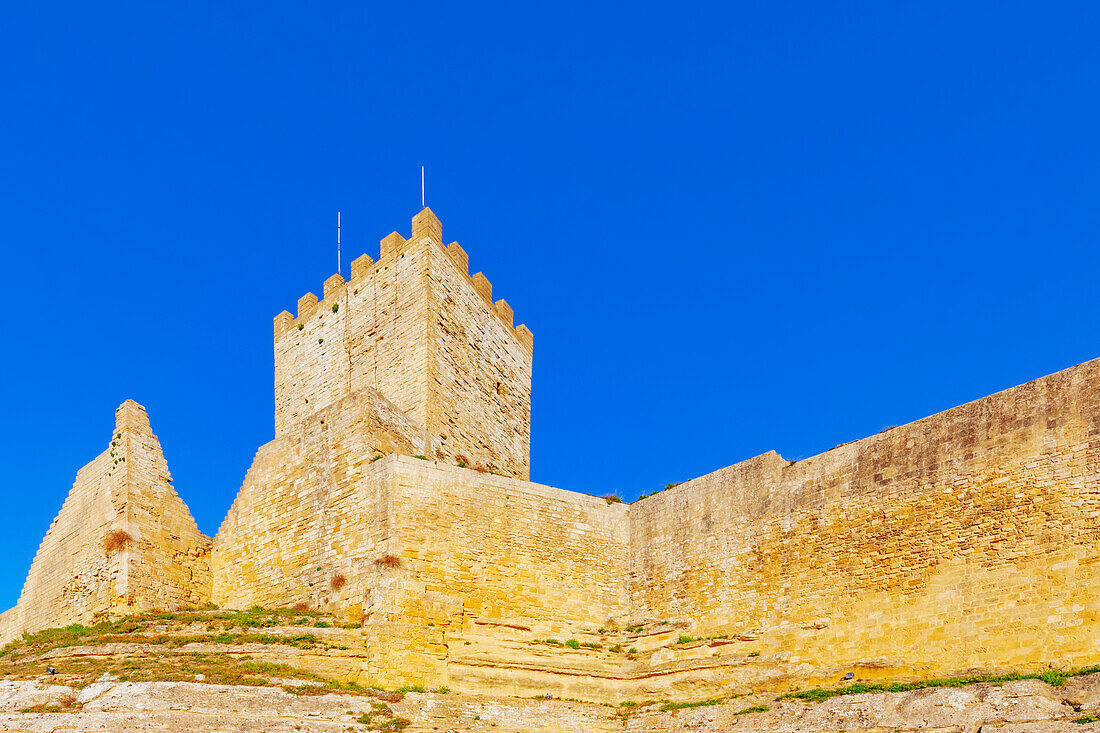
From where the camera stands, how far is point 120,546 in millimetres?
20547

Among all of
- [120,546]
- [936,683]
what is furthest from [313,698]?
[936,683]

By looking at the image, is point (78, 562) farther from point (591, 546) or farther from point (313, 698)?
point (591, 546)

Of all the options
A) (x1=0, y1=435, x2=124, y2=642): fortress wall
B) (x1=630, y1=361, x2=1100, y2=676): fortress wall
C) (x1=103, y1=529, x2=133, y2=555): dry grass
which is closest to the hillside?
(x1=630, y1=361, x2=1100, y2=676): fortress wall

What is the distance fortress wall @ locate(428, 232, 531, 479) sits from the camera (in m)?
24.0

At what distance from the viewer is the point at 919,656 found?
1559 centimetres

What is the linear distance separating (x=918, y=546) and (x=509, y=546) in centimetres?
714

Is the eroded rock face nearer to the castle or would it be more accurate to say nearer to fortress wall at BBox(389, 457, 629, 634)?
the castle

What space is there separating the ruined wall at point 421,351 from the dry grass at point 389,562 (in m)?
4.44

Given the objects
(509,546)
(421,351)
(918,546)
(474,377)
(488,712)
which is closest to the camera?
(918,546)

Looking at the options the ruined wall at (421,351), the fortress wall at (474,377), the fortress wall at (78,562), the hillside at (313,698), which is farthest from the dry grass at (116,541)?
the fortress wall at (474,377)

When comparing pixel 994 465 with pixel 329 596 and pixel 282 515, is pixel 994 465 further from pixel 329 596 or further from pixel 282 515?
pixel 282 515

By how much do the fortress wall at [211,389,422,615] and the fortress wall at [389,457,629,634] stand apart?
650 millimetres

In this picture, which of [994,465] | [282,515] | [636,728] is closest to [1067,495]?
[994,465]

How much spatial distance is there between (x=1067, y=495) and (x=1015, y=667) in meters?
2.43
